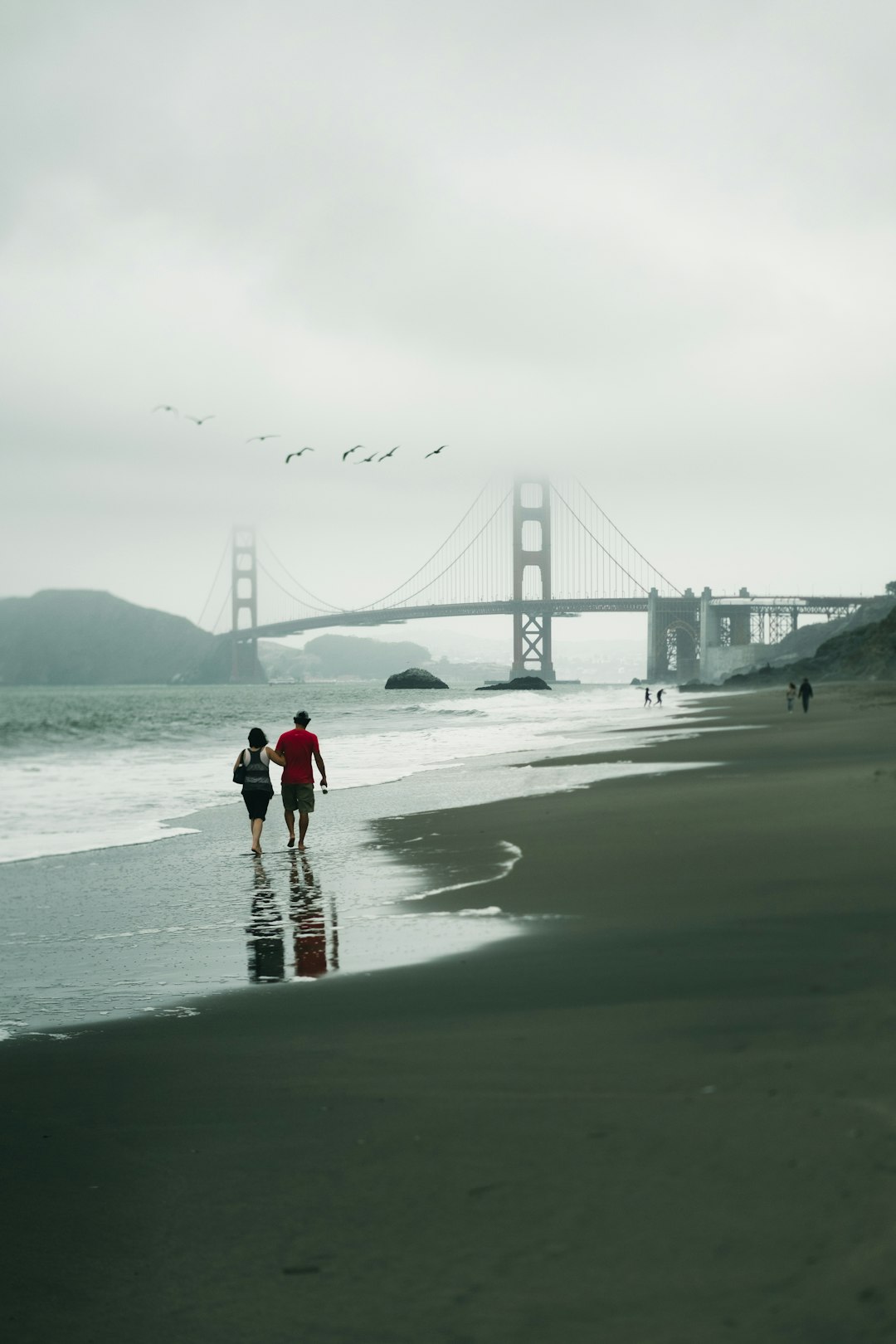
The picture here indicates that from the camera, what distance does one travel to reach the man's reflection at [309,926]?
16.7 feet

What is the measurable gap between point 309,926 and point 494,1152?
344 centimetres

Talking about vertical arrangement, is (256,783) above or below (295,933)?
above

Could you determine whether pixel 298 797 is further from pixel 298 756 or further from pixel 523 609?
pixel 523 609

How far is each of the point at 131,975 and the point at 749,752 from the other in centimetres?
1296

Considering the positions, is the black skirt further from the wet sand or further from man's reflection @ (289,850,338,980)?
the wet sand

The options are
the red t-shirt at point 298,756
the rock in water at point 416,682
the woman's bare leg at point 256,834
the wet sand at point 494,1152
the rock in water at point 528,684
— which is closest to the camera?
the wet sand at point 494,1152

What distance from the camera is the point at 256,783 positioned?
9.36m

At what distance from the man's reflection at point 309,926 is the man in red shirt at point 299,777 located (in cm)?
109

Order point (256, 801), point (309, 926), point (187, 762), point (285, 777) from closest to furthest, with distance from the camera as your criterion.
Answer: point (309, 926), point (256, 801), point (285, 777), point (187, 762)

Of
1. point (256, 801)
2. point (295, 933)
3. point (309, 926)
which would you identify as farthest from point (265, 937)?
point (256, 801)

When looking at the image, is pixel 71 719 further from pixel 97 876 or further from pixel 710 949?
pixel 710 949

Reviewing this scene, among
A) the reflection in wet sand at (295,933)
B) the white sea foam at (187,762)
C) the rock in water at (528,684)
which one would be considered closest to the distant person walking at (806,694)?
the white sea foam at (187,762)

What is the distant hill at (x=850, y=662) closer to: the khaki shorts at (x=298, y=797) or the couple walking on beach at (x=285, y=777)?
the couple walking on beach at (x=285, y=777)

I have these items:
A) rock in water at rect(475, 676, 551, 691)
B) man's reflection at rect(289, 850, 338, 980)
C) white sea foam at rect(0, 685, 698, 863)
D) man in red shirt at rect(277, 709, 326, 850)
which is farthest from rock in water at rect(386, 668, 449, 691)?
man's reflection at rect(289, 850, 338, 980)
